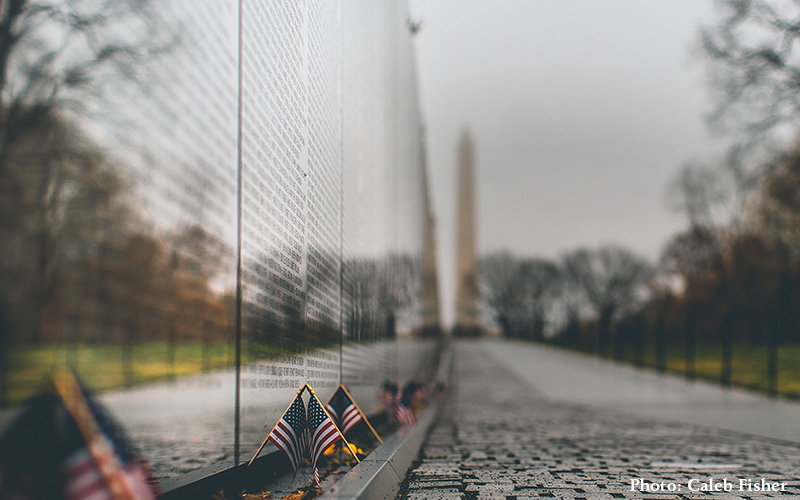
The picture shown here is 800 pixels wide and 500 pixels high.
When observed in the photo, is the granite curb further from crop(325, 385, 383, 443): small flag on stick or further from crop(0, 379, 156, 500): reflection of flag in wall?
crop(0, 379, 156, 500): reflection of flag in wall

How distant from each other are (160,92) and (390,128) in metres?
7.65

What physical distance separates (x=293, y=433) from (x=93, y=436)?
5.74 ft

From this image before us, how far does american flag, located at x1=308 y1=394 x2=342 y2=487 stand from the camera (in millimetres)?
3824

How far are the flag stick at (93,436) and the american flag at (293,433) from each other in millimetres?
1423

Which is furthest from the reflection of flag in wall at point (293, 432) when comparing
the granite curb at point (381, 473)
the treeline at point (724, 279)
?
the treeline at point (724, 279)

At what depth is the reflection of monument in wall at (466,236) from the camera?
80.5 m

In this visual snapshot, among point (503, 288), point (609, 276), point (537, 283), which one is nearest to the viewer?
point (609, 276)

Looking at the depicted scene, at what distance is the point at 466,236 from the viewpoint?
8081 centimetres

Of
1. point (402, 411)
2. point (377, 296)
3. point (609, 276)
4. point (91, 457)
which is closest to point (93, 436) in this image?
point (91, 457)

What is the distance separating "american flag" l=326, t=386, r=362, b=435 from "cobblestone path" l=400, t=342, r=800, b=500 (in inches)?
23.7

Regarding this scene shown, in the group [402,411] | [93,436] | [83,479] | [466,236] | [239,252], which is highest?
[466,236]

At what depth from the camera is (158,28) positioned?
11.2 ft

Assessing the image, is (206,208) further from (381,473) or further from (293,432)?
(381,473)

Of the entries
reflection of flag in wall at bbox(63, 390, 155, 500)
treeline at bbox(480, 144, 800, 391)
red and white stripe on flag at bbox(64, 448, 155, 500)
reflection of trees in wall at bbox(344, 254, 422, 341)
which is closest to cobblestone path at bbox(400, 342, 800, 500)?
reflection of trees in wall at bbox(344, 254, 422, 341)
